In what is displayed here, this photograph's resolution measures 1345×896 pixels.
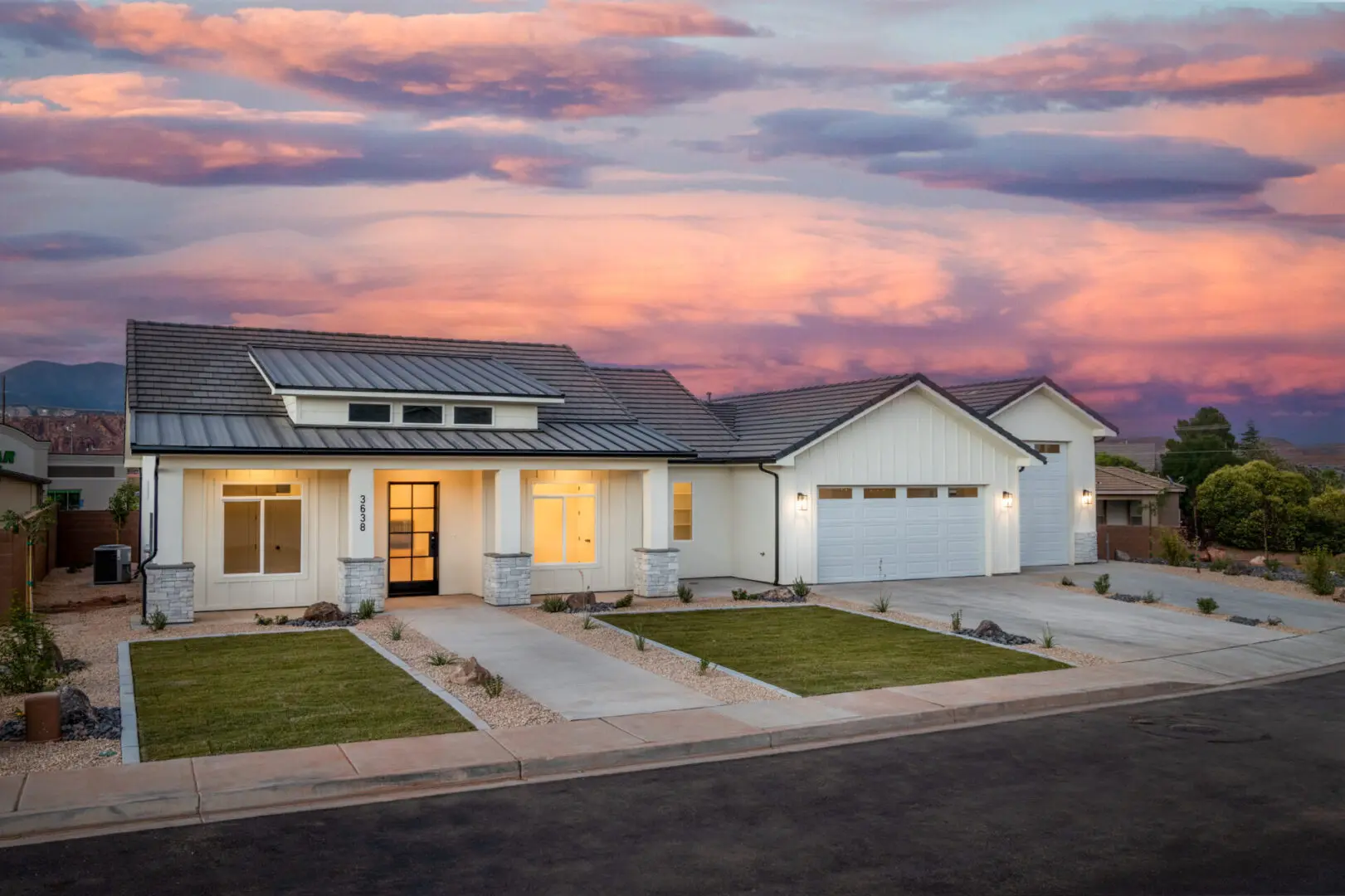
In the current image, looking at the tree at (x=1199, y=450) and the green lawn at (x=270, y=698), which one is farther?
the tree at (x=1199, y=450)

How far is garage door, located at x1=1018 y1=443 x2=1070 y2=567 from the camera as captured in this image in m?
28.9

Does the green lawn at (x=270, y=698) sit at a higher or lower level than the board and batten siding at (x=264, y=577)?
lower

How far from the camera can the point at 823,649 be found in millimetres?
16266

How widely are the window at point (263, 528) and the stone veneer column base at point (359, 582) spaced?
1.31 m

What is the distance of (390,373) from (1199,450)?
65008 millimetres

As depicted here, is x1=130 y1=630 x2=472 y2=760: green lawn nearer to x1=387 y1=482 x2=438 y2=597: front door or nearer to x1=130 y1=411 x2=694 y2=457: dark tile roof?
x1=130 y1=411 x2=694 y2=457: dark tile roof

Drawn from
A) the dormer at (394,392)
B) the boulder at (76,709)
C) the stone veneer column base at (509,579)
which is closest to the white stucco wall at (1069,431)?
the dormer at (394,392)

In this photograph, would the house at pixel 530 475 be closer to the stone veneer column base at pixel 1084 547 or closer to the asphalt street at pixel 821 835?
the stone veneer column base at pixel 1084 547

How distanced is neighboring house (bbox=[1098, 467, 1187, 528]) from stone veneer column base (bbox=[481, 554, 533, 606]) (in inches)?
1189

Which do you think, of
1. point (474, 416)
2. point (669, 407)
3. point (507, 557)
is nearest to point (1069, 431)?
point (669, 407)

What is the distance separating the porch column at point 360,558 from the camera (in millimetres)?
19797

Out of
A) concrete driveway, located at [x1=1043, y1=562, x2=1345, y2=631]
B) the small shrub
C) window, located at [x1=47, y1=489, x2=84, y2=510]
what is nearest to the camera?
the small shrub

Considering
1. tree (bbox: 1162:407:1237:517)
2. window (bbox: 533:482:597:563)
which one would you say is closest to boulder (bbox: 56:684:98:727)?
window (bbox: 533:482:597:563)

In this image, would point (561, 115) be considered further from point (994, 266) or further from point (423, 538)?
point (994, 266)
